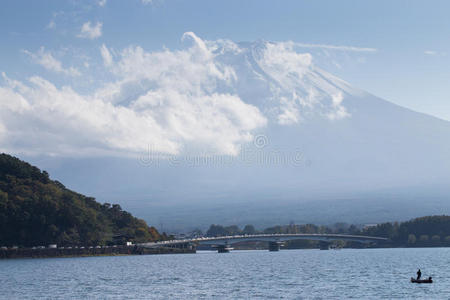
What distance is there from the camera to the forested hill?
129 m

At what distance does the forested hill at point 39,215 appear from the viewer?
5064 inches

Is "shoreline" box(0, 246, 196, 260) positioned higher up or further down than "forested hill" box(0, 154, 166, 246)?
further down

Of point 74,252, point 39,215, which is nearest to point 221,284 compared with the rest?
point 39,215

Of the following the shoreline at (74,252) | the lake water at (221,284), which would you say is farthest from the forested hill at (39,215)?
the lake water at (221,284)

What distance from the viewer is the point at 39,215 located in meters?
131

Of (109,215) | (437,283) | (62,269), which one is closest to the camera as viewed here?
(437,283)

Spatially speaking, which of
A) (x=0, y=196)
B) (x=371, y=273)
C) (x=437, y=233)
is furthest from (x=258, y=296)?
(x=437, y=233)

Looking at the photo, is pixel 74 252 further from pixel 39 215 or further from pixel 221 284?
pixel 221 284

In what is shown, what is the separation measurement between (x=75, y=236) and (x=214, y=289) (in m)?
76.7

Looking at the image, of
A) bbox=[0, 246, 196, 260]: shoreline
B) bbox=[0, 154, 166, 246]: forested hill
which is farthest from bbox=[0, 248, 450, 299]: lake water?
bbox=[0, 246, 196, 260]: shoreline

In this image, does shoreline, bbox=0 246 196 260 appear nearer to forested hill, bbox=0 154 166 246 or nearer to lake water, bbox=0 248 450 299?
forested hill, bbox=0 154 166 246

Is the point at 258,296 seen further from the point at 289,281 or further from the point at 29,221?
the point at 29,221

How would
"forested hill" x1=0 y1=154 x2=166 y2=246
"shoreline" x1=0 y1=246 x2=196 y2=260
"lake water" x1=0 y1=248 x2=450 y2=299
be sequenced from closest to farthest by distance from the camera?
1. "lake water" x1=0 y1=248 x2=450 y2=299
2. "forested hill" x1=0 y1=154 x2=166 y2=246
3. "shoreline" x1=0 y1=246 x2=196 y2=260

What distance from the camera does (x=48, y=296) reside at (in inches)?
2425
